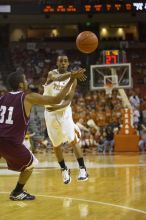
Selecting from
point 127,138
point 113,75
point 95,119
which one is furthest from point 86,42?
point 95,119

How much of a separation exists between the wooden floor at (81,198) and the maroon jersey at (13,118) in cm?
80

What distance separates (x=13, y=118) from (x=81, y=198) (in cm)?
130

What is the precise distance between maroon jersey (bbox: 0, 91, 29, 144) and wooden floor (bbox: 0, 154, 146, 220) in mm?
797

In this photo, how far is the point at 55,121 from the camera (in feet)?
23.4

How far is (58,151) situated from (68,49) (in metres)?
17.3

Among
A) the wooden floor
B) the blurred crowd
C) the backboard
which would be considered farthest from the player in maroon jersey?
the backboard

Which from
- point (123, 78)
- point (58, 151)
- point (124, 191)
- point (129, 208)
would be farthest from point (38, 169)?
point (123, 78)

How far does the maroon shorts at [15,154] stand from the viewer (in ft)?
18.0

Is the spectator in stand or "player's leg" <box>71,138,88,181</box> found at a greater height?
the spectator in stand

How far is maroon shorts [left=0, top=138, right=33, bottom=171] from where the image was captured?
5.48m

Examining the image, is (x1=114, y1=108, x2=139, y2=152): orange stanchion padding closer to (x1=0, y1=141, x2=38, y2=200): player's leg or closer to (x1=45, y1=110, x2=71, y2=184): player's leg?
(x1=45, y1=110, x2=71, y2=184): player's leg

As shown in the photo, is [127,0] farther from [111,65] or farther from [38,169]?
[38,169]

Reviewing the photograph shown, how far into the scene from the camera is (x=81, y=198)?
5.84 m

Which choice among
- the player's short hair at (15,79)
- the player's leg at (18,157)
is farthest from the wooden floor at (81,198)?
the player's short hair at (15,79)
